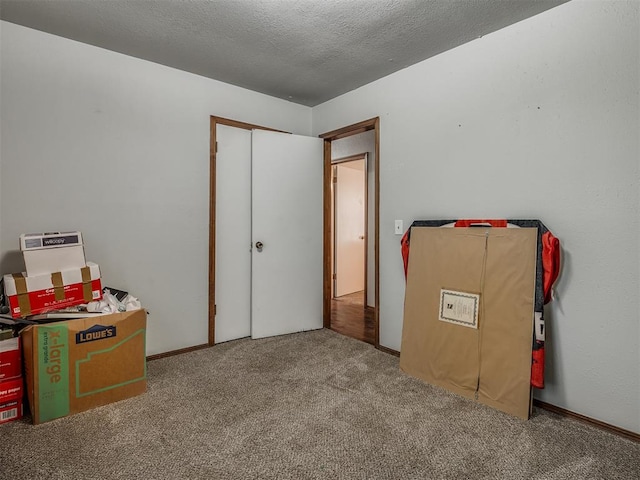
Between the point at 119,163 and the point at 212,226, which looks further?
the point at 212,226

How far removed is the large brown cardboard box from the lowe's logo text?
6.66 feet

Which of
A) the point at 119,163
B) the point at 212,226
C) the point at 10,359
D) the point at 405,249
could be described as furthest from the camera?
the point at 212,226

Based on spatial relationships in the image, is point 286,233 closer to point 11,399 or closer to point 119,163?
point 119,163

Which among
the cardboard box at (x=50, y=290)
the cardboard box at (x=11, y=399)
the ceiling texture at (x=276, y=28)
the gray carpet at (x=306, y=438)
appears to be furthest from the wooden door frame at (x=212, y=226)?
the cardboard box at (x=11, y=399)

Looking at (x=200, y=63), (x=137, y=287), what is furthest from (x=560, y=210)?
(x=137, y=287)

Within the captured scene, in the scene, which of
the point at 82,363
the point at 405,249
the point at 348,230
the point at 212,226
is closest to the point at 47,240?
the point at 82,363

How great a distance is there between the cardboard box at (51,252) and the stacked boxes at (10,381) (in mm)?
412

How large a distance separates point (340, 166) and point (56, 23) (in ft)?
12.4

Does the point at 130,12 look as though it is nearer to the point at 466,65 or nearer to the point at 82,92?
the point at 82,92

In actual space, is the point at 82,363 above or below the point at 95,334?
below

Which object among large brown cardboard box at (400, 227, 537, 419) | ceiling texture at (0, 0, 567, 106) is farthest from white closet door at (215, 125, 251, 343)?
large brown cardboard box at (400, 227, 537, 419)

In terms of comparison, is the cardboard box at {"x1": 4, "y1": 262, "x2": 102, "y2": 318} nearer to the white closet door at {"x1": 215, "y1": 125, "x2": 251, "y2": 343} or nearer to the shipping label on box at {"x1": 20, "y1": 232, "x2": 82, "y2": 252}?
the shipping label on box at {"x1": 20, "y1": 232, "x2": 82, "y2": 252}

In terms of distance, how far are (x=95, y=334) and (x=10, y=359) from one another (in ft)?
1.35

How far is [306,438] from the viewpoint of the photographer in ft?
5.95
